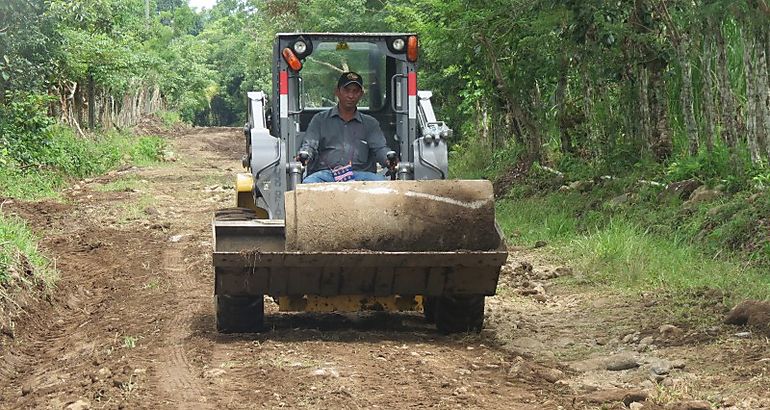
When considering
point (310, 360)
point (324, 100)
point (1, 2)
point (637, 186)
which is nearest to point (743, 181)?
point (637, 186)

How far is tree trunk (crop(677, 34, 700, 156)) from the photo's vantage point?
45.3 ft

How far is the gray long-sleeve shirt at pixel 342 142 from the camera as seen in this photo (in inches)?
386

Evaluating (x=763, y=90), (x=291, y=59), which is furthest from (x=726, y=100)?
(x=291, y=59)

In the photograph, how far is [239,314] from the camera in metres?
8.74

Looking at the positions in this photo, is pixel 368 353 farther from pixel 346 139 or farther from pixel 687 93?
pixel 687 93

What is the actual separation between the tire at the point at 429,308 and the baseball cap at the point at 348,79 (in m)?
1.94

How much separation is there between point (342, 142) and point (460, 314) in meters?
1.90

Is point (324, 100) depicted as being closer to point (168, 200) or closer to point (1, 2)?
point (168, 200)

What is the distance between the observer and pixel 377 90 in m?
10.5

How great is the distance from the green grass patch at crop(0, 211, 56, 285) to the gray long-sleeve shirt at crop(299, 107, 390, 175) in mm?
3055

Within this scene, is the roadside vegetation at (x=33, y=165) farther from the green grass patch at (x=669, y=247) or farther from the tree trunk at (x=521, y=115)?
the tree trunk at (x=521, y=115)

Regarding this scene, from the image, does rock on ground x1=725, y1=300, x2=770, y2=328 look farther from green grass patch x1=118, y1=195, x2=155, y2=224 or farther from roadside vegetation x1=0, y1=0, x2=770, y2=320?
green grass patch x1=118, y1=195, x2=155, y2=224

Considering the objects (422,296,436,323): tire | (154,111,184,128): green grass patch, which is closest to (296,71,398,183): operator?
(422,296,436,323): tire

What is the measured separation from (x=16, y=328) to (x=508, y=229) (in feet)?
26.8
